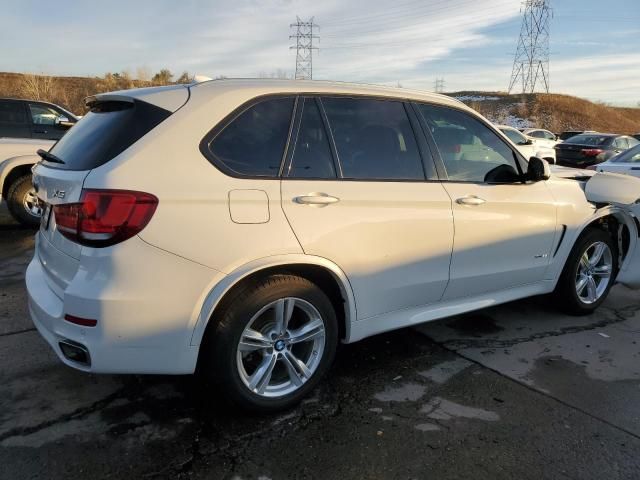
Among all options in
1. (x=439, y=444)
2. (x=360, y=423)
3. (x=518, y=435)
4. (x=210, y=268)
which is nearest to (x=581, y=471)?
(x=518, y=435)

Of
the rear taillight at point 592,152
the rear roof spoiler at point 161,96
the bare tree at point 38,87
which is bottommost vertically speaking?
the rear taillight at point 592,152

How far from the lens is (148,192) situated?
2498 millimetres

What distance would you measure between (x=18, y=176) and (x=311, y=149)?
235 inches

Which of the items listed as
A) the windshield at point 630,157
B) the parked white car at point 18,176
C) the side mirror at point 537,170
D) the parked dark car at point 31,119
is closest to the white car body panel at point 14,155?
the parked white car at point 18,176

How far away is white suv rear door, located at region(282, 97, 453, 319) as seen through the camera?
2951mm

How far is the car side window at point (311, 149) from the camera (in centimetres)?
298

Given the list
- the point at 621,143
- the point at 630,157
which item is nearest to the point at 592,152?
the point at 621,143

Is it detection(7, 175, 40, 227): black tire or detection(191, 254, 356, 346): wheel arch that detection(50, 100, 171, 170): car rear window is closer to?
detection(191, 254, 356, 346): wheel arch

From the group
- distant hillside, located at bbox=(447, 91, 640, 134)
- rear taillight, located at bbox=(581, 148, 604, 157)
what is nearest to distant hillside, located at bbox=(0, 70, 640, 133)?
distant hillside, located at bbox=(447, 91, 640, 134)

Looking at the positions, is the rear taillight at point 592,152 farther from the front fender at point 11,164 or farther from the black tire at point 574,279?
the front fender at point 11,164

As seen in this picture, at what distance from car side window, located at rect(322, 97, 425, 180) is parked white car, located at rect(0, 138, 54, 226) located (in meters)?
5.51

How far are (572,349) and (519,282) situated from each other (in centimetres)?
65

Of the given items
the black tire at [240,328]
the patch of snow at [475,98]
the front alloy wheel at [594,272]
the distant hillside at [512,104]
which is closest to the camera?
the black tire at [240,328]

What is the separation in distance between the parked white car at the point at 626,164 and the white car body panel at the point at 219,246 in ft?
22.2
